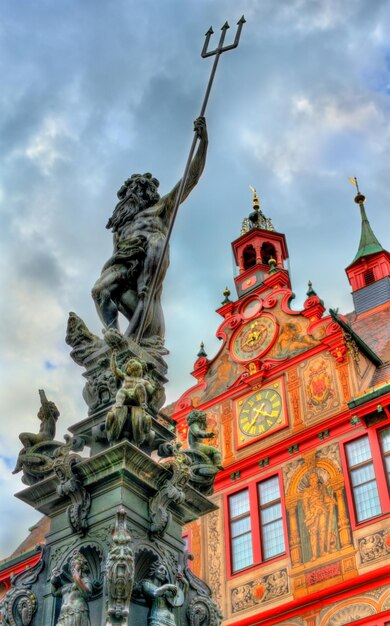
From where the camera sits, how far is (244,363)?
19.5 meters

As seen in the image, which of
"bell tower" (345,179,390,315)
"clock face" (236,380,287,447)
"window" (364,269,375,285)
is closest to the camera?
"clock face" (236,380,287,447)

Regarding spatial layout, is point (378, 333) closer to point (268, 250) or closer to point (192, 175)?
point (268, 250)

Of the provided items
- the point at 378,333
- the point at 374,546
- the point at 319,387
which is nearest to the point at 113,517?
the point at 374,546

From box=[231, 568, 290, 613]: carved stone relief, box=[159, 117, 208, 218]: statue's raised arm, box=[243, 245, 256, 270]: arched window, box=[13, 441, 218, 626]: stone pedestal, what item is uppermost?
box=[243, 245, 256, 270]: arched window

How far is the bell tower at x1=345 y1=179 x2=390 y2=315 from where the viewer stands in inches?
870

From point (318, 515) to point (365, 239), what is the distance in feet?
38.5

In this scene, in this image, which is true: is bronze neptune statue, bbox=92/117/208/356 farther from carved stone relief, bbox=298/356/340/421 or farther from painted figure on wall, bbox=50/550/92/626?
carved stone relief, bbox=298/356/340/421

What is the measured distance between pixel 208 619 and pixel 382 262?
19.4m

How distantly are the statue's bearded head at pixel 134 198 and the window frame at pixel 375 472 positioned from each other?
965 centimetres

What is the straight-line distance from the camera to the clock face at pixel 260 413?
1789cm

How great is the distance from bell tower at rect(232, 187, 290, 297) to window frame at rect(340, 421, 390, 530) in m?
6.78

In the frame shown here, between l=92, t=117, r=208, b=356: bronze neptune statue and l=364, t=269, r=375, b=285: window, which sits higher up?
l=364, t=269, r=375, b=285: window

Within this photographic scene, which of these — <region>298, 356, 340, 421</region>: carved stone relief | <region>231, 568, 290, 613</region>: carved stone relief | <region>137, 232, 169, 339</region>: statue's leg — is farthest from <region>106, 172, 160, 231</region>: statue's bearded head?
<region>298, 356, 340, 421</region>: carved stone relief

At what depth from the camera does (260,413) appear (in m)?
18.3
